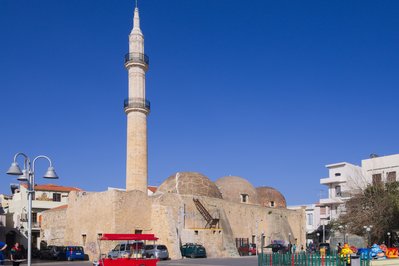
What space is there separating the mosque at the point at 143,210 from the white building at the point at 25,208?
18.8ft

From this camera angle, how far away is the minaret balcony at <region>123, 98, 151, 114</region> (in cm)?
3778

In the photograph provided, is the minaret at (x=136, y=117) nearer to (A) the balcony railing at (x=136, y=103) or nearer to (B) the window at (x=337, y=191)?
(A) the balcony railing at (x=136, y=103)

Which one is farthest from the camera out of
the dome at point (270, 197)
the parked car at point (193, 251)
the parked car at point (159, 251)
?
the dome at point (270, 197)

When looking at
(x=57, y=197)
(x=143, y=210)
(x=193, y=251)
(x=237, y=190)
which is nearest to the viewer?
(x=193, y=251)

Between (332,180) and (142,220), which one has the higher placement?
(332,180)

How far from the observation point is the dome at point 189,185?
131ft

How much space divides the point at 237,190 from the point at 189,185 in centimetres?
932

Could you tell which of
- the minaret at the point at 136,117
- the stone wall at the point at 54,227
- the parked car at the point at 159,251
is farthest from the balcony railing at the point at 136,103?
the parked car at the point at 159,251

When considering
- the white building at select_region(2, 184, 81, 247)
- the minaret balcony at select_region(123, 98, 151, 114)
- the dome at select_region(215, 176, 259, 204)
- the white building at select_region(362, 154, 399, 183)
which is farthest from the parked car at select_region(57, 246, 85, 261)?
the white building at select_region(362, 154, 399, 183)

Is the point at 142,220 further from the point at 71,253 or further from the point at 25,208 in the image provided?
the point at 25,208

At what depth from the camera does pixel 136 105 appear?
37.8m

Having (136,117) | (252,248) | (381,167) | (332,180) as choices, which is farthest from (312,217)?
(136,117)

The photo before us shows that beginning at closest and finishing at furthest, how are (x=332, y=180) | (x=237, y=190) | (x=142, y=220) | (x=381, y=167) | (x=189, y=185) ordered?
(x=142, y=220)
(x=189, y=185)
(x=381, y=167)
(x=237, y=190)
(x=332, y=180)

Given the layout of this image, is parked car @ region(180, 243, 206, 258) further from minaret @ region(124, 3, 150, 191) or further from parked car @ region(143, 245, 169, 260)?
minaret @ region(124, 3, 150, 191)
